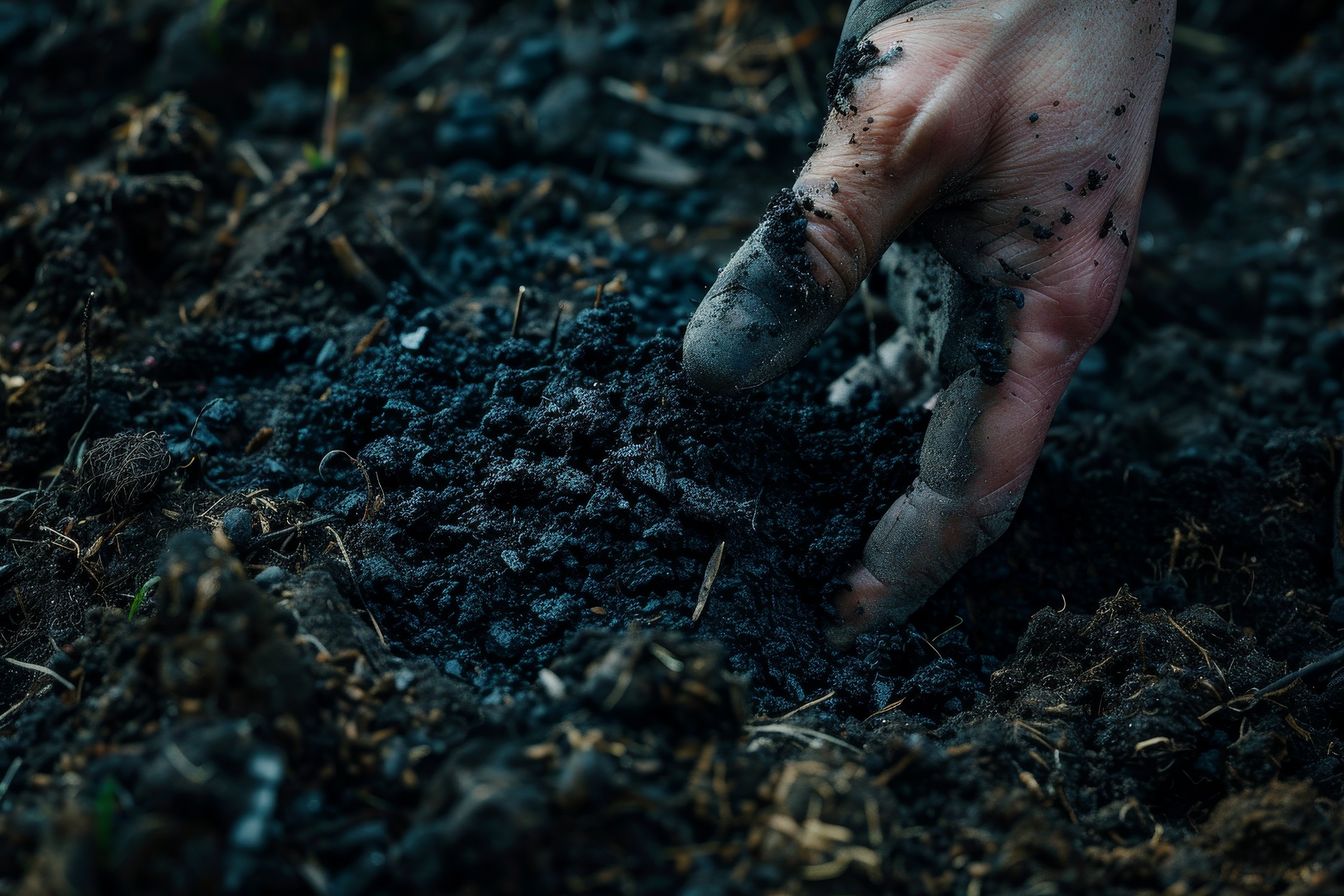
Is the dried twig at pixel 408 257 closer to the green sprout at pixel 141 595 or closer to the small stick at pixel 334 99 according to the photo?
the small stick at pixel 334 99

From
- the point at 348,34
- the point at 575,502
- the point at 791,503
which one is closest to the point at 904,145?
the point at 791,503

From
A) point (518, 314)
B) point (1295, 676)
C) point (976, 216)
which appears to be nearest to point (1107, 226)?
point (976, 216)

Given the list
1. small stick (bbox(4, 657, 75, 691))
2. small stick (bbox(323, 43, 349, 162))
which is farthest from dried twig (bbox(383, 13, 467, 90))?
small stick (bbox(4, 657, 75, 691))

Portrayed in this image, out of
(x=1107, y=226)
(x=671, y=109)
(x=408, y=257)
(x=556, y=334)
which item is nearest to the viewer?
(x=1107, y=226)

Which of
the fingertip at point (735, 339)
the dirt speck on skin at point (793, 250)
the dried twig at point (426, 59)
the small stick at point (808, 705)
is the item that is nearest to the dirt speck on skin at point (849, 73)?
the dirt speck on skin at point (793, 250)

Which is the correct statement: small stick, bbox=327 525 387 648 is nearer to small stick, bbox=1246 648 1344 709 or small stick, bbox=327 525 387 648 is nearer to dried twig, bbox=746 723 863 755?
dried twig, bbox=746 723 863 755

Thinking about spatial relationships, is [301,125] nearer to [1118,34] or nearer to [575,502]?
[575,502]

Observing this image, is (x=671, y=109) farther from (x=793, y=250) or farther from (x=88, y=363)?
(x=88, y=363)
